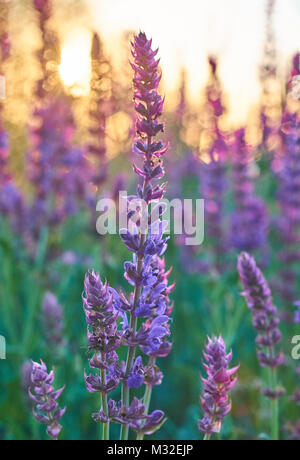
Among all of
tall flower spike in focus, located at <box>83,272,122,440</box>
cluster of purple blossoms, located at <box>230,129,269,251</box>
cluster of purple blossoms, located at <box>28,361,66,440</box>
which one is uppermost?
cluster of purple blossoms, located at <box>230,129,269,251</box>

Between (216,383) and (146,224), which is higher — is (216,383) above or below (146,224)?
below

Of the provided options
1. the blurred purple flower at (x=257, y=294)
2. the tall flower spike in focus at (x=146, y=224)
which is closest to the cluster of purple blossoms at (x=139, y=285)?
the tall flower spike in focus at (x=146, y=224)

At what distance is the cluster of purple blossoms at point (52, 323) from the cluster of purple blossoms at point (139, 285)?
1.42 metres

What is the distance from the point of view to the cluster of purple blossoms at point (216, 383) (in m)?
1.30

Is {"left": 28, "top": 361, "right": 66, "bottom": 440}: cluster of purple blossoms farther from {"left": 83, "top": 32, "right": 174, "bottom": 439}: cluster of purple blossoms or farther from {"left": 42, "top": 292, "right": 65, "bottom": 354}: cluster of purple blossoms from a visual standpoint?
{"left": 42, "top": 292, "right": 65, "bottom": 354}: cluster of purple blossoms

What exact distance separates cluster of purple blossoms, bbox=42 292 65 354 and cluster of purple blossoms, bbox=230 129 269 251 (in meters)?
1.40

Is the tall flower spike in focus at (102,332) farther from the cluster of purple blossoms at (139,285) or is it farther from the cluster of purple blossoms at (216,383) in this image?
the cluster of purple blossoms at (216,383)

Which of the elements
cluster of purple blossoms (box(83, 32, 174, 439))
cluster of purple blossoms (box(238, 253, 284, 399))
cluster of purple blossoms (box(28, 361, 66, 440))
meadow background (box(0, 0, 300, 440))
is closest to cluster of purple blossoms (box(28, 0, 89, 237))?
meadow background (box(0, 0, 300, 440))

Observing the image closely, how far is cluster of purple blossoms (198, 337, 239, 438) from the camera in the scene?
130cm

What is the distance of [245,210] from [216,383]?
8.08 ft

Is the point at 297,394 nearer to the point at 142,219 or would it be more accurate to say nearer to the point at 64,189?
the point at 142,219

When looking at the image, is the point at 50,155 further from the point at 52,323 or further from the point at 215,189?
the point at 52,323

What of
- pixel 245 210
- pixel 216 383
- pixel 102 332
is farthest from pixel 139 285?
pixel 245 210

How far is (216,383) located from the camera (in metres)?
1.32
